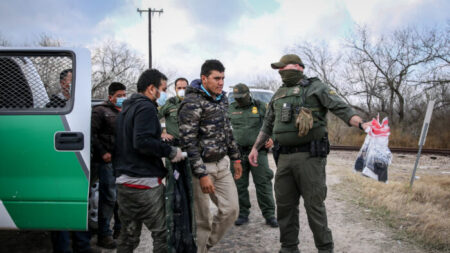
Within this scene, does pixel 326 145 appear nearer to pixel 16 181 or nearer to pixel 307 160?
pixel 307 160

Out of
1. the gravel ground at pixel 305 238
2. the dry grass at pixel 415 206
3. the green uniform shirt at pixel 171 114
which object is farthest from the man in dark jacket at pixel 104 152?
the dry grass at pixel 415 206

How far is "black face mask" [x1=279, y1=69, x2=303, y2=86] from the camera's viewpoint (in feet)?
11.5

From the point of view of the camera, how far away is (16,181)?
2586 mm

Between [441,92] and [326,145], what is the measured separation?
19167mm

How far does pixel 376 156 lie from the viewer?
3330 mm

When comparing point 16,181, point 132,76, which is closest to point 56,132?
point 16,181

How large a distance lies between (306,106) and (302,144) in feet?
1.23

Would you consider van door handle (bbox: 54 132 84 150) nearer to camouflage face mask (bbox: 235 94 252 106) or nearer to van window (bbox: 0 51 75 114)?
van window (bbox: 0 51 75 114)

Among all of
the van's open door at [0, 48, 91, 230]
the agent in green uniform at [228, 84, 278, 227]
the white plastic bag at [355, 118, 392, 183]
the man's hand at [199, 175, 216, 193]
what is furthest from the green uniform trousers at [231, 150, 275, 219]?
the van's open door at [0, 48, 91, 230]

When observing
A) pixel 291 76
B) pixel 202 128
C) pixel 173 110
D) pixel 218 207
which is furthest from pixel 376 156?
pixel 173 110

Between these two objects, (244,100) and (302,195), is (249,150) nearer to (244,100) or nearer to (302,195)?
(244,100)

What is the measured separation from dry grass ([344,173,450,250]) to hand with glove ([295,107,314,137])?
2.08 m

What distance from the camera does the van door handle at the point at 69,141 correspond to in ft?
8.57

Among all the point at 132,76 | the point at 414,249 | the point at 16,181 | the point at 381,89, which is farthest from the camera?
the point at 132,76
